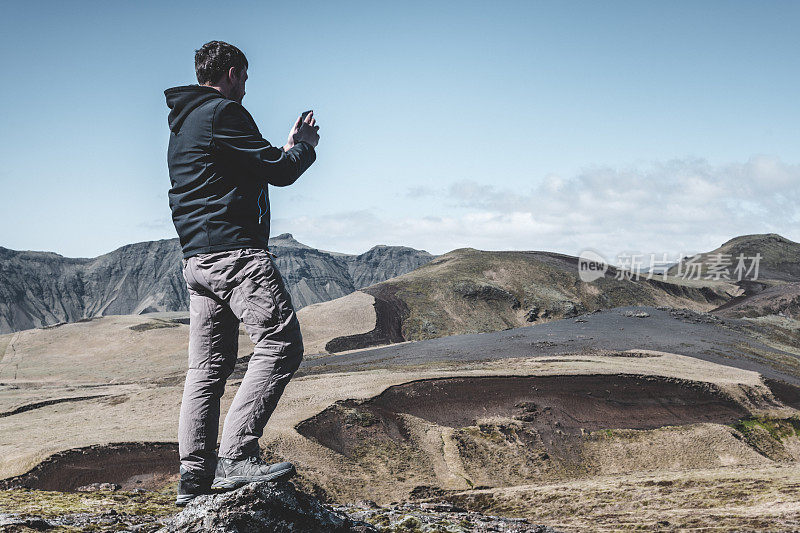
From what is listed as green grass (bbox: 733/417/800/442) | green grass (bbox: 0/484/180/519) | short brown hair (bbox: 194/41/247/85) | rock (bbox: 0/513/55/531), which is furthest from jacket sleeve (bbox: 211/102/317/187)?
green grass (bbox: 733/417/800/442)


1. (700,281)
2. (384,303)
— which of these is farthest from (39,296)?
(700,281)

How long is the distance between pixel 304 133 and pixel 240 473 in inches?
113

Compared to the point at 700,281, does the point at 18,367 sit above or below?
below

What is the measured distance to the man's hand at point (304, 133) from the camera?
16.4 ft

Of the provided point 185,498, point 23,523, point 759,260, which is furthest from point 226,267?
point 759,260

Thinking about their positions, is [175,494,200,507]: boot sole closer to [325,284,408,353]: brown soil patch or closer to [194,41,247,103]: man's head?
[194,41,247,103]: man's head

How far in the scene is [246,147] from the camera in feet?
14.9

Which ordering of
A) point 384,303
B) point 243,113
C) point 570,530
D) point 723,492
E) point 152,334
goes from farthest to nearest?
1. point 384,303
2. point 152,334
3. point 723,492
4. point 570,530
5. point 243,113

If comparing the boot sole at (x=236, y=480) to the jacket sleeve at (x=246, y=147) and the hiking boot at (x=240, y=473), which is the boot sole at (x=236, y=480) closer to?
the hiking boot at (x=240, y=473)

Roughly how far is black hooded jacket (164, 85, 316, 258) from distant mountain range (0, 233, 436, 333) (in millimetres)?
168177

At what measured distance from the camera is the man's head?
480cm

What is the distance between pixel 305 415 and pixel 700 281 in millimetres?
102640

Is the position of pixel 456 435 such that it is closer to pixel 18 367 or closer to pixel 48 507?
pixel 48 507

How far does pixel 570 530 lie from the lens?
655 cm
